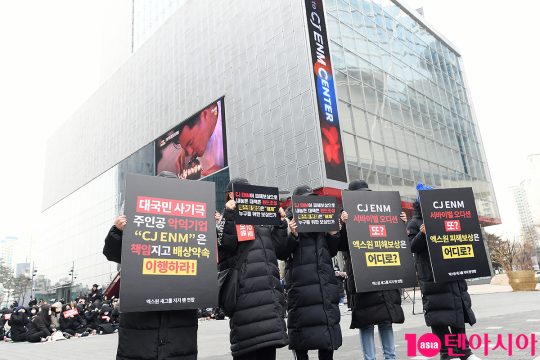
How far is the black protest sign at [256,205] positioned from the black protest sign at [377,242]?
111 centimetres

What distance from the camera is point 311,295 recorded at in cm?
433

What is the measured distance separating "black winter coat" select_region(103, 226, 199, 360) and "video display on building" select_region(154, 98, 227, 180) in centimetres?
3002

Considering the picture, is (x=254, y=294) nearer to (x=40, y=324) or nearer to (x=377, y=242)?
(x=377, y=242)

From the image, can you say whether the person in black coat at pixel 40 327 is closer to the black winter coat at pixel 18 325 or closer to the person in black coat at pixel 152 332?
the black winter coat at pixel 18 325

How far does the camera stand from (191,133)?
3878 cm

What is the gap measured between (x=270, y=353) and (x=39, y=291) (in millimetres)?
80134

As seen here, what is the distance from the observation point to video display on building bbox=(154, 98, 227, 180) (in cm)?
3453

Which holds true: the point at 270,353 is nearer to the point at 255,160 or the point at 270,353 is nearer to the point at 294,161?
the point at 294,161

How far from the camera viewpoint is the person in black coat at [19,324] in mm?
15754

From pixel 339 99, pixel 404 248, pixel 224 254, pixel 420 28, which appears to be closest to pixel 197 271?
pixel 224 254

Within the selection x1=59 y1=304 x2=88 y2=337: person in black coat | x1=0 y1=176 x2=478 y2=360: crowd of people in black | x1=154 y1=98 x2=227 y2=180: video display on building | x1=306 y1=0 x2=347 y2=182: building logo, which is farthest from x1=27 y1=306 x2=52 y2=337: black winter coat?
x1=154 y1=98 x2=227 y2=180: video display on building

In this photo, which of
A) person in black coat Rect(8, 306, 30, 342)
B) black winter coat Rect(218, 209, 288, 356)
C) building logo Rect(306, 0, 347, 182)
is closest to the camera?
black winter coat Rect(218, 209, 288, 356)

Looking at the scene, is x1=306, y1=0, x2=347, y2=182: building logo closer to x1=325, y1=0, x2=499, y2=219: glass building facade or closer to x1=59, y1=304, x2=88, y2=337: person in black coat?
x1=325, y1=0, x2=499, y2=219: glass building facade

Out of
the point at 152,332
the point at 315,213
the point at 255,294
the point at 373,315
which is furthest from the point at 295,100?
the point at 152,332
